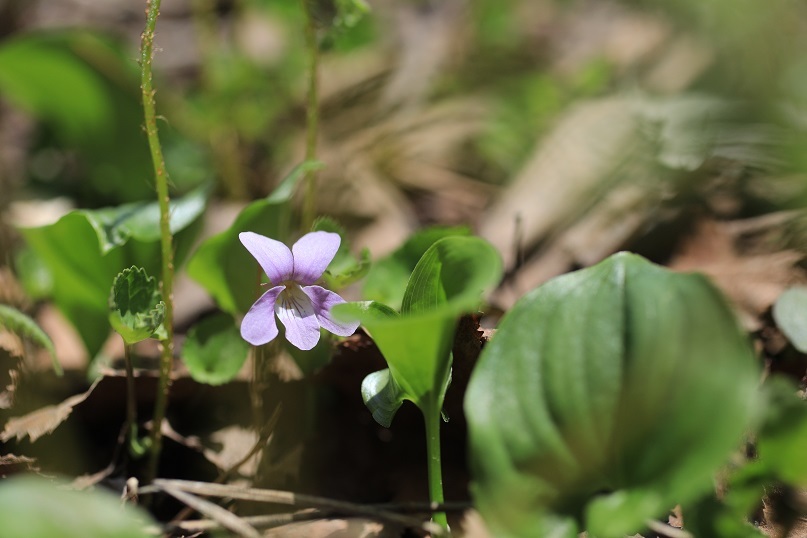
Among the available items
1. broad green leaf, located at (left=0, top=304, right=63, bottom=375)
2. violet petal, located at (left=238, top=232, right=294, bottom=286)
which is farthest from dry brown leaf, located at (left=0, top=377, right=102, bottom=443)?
violet petal, located at (left=238, top=232, right=294, bottom=286)

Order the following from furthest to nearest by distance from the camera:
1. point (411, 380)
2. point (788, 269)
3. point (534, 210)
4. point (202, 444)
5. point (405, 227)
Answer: point (405, 227) < point (534, 210) < point (788, 269) < point (202, 444) < point (411, 380)

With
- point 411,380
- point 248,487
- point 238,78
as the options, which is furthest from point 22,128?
point 411,380

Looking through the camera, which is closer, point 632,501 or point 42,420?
point 632,501

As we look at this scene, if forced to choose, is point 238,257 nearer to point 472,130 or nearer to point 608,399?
point 608,399

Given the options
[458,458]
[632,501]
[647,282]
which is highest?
[647,282]

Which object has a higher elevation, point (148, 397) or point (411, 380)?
point (411, 380)

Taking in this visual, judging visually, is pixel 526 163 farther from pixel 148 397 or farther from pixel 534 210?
pixel 148 397

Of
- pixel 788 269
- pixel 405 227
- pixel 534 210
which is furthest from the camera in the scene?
pixel 405 227
